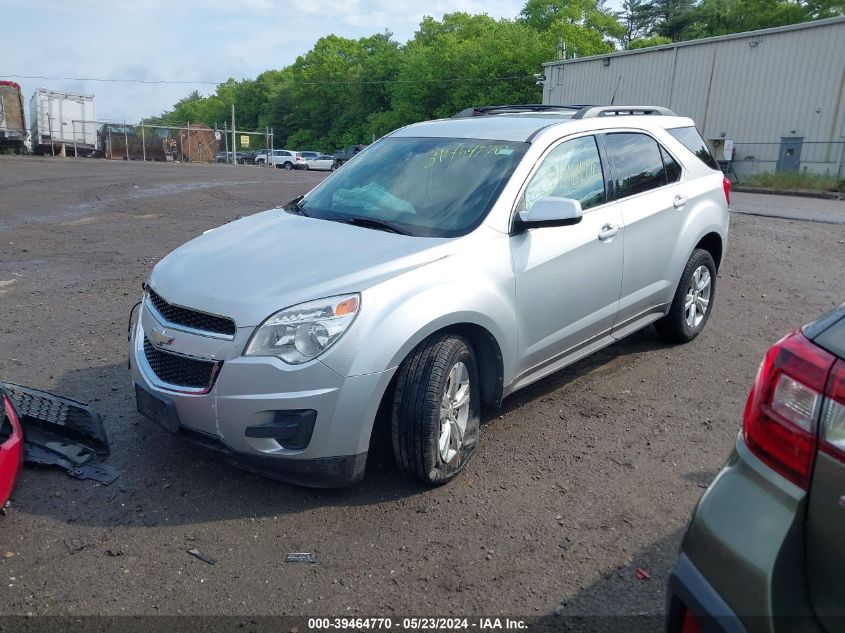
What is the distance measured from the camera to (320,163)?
5516 cm

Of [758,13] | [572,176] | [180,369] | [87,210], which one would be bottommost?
[87,210]

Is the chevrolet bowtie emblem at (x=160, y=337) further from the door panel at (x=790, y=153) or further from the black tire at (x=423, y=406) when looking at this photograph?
the door panel at (x=790, y=153)

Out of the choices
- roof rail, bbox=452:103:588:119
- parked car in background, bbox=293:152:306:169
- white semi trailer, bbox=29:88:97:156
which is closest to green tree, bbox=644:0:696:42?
parked car in background, bbox=293:152:306:169

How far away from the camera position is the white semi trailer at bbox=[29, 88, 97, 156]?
3450 cm

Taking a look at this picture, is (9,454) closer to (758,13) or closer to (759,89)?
(759,89)

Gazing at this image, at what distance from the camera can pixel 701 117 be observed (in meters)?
32.8

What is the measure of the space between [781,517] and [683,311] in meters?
4.17

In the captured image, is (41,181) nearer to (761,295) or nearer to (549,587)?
(761,295)

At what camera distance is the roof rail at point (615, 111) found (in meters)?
5.01

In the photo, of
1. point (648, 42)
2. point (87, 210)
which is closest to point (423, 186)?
point (87, 210)

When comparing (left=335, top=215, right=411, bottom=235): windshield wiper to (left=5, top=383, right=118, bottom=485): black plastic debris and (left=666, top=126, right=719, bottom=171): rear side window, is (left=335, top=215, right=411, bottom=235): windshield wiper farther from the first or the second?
(left=666, top=126, right=719, bottom=171): rear side window

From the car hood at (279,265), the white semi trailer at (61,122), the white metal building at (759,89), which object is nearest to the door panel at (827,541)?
the car hood at (279,265)

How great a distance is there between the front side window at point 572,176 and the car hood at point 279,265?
0.88m

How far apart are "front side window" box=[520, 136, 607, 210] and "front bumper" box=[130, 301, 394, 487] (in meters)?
1.62
